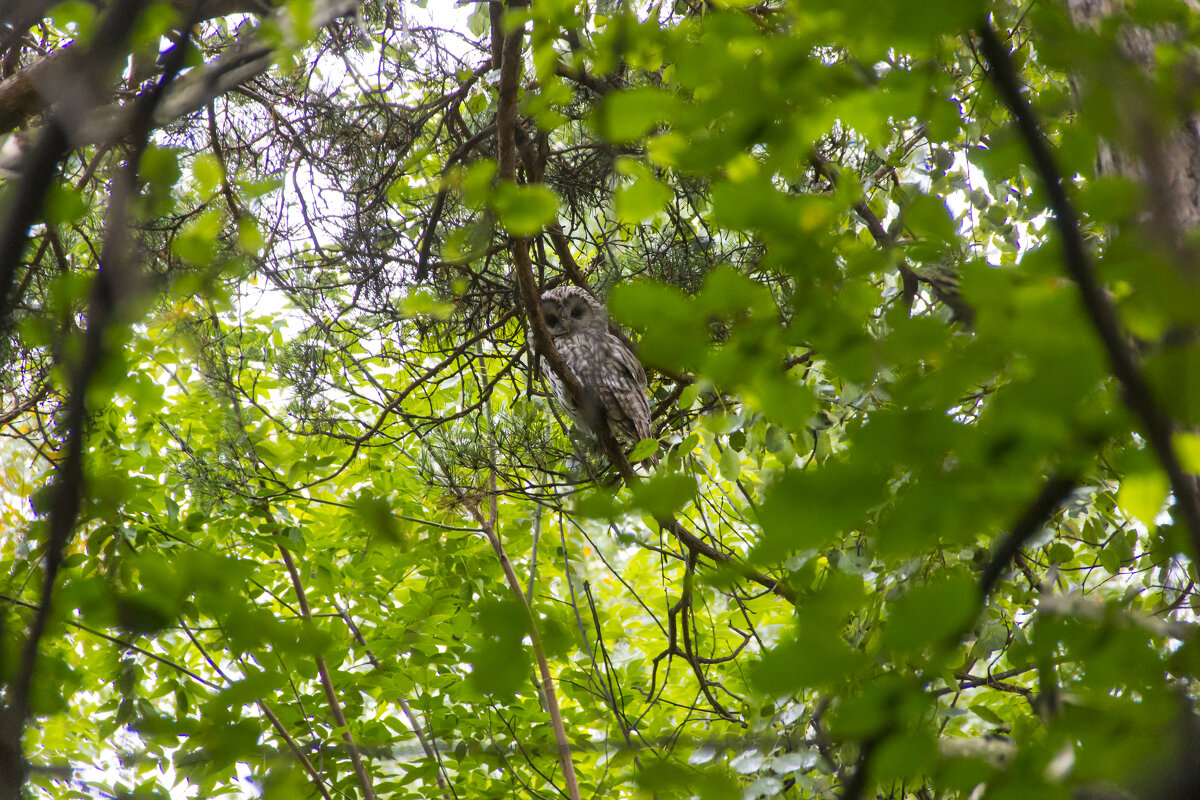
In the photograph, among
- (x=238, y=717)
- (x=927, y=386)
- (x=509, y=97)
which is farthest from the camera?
(x=509, y=97)

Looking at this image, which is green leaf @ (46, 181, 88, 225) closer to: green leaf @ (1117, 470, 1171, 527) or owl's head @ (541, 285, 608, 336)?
green leaf @ (1117, 470, 1171, 527)

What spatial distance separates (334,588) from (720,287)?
113 inches

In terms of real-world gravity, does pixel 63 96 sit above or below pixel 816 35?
below

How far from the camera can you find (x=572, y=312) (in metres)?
3.43

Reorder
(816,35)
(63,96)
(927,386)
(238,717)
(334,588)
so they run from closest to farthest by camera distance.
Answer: (63,96), (927,386), (816,35), (238,717), (334,588)

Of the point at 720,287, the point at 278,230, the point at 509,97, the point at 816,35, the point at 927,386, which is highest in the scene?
the point at 278,230

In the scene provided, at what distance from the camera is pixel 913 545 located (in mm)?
642

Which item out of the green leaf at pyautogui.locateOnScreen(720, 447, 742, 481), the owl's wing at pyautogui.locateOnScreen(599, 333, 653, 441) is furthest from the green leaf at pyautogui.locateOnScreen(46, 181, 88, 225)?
the owl's wing at pyautogui.locateOnScreen(599, 333, 653, 441)

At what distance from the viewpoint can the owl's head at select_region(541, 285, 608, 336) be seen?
3.34 meters

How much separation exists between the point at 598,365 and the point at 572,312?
34cm

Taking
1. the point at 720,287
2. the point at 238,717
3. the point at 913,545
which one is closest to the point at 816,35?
the point at 720,287

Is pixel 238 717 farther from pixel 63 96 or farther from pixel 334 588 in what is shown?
pixel 334 588

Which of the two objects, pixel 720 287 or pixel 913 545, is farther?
pixel 720 287

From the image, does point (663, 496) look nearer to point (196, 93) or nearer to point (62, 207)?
point (62, 207)
